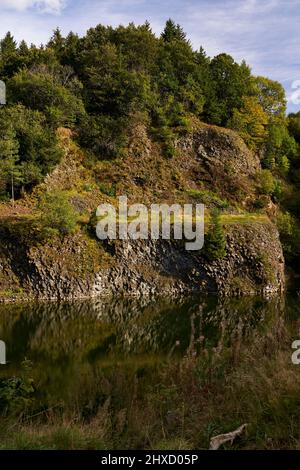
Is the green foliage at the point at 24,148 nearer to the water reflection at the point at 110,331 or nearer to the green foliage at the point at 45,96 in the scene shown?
the green foliage at the point at 45,96

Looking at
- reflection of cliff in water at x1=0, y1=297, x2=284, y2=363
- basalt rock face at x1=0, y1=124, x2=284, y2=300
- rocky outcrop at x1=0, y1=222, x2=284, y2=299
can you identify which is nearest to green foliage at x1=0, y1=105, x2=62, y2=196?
basalt rock face at x1=0, y1=124, x2=284, y2=300

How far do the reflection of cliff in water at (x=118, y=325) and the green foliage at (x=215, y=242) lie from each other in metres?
4.43

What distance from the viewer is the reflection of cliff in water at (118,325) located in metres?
19.2

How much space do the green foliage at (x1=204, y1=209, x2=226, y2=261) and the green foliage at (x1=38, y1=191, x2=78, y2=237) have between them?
11.1m

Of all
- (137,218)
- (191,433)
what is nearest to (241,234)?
(137,218)

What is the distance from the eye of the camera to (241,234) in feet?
129

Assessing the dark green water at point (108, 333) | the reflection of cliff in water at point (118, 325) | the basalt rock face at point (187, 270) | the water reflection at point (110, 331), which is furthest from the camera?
the basalt rock face at point (187, 270)

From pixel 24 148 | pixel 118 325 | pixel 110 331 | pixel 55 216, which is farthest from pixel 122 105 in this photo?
pixel 110 331

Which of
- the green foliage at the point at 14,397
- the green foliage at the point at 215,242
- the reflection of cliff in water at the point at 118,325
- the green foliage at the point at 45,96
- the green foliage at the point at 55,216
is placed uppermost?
the green foliage at the point at 45,96

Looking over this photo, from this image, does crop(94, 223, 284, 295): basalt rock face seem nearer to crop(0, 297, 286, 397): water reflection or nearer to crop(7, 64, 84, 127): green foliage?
crop(0, 297, 286, 397): water reflection

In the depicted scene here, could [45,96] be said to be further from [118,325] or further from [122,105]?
[118,325]

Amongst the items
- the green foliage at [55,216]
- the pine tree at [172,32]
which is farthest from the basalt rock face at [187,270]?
the pine tree at [172,32]

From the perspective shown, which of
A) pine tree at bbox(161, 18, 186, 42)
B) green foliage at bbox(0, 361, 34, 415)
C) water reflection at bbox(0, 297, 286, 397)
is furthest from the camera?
pine tree at bbox(161, 18, 186, 42)

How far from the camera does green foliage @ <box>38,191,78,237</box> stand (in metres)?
33.5
